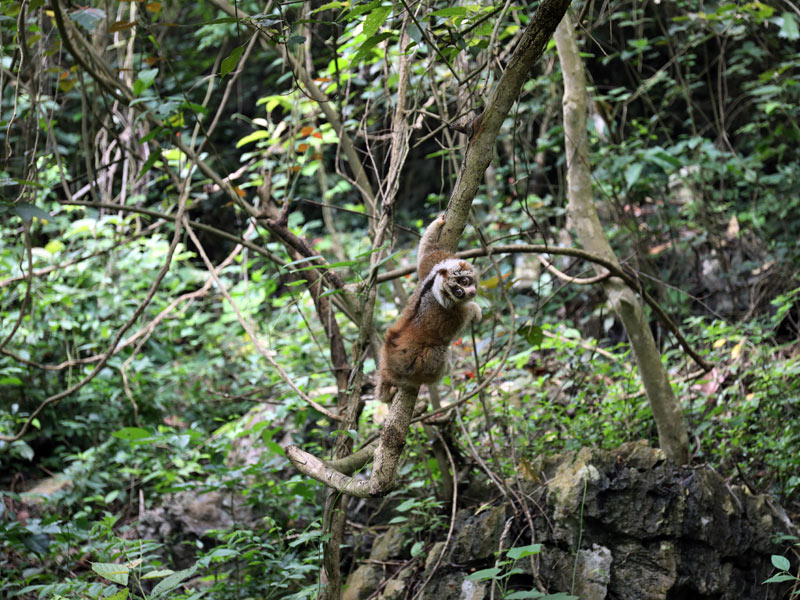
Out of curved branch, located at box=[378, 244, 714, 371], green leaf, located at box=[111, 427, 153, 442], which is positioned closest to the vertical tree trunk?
curved branch, located at box=[378, 244, 714, 371]

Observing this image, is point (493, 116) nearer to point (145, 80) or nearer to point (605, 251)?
point (605, 251)

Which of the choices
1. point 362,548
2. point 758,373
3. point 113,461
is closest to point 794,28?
point 758,373

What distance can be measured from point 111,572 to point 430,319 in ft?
5.69

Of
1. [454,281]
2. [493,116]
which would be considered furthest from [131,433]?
[493,116]

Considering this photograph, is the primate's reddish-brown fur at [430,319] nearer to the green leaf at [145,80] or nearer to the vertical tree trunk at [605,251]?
the vertical tree trunk at [605,251]

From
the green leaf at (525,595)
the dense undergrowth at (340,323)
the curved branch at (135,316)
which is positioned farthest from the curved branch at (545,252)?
the green leaf at (525,595)

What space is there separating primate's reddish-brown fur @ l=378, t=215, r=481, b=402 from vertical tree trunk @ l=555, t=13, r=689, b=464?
1675mm

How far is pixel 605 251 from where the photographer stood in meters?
4.44

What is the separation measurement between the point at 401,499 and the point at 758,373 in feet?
9.10

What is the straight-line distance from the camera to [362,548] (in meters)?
4.89

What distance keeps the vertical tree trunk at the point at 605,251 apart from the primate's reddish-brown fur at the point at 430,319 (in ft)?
5.49

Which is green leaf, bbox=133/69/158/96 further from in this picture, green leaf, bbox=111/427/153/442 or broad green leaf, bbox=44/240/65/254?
broad green leaf, bbox=44/240/65/254

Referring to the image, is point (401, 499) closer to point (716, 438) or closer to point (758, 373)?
point (716, 438)

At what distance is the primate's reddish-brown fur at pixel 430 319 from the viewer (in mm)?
2730
